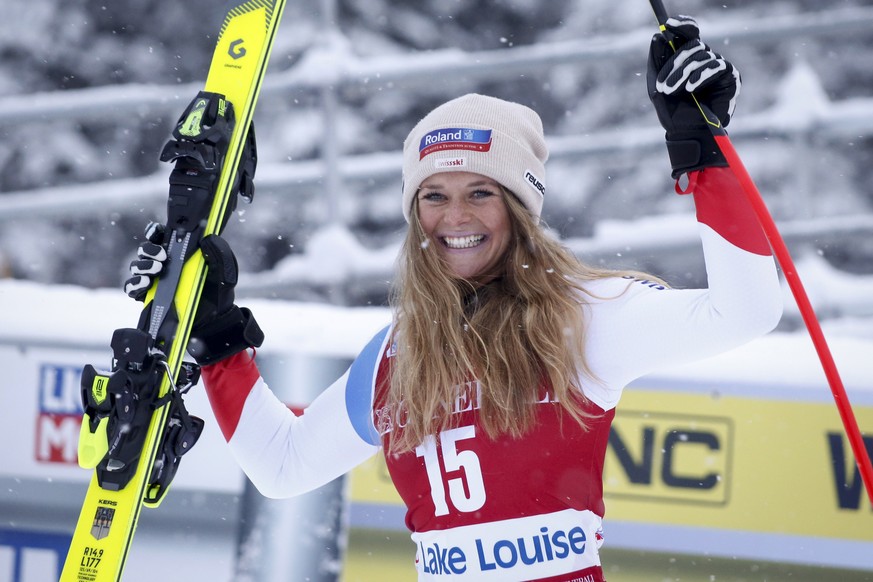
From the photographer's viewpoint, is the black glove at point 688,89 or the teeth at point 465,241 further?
Answer: the teeth at point 465,241

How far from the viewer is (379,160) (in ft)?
16.1

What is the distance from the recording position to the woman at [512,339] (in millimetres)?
1837

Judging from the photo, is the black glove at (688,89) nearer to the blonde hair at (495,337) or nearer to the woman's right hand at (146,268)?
the blonde hair at (495,337)

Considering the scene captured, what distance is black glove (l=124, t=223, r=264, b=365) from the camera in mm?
2424

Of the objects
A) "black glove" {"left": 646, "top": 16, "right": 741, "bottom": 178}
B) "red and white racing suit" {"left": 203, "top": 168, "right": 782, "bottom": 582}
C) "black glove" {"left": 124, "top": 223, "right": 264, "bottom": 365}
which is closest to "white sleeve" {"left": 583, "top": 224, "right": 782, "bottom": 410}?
"red and white racing suit" {"left": 203, "top": 168, "right": 782, "bottom": 582}

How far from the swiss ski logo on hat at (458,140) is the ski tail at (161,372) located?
0.59 meters

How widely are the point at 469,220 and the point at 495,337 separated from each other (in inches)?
10.7

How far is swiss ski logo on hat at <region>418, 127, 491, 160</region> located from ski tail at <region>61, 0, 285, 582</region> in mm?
587

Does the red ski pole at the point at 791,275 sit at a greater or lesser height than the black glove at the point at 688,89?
lesser

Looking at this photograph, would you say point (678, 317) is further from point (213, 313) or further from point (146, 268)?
point (146, 268)

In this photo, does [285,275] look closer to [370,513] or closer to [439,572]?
[370,513]

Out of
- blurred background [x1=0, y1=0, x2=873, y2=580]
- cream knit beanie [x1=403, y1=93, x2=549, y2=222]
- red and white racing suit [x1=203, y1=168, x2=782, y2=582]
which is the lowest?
red and white racing suit [x1=203, y1=168, x2=782, y2=582]

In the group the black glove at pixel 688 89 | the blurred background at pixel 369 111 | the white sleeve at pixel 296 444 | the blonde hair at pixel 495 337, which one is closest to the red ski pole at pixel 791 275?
the black glove at pixel 688 89

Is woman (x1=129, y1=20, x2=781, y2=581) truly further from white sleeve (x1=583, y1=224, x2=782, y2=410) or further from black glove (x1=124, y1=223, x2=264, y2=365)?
black glove (x1=124, y1=223, x2=264, y2=365)
